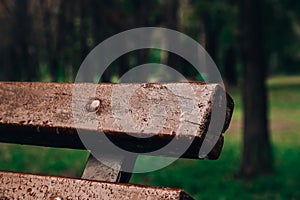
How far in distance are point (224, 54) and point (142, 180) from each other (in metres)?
23.3

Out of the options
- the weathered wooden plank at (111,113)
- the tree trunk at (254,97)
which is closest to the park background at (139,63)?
the tree trunk at (254,97)

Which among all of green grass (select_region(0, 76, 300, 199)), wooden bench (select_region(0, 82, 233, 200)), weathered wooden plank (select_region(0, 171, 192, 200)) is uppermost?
wooden bench (select_region(0, 82, 233, 200))

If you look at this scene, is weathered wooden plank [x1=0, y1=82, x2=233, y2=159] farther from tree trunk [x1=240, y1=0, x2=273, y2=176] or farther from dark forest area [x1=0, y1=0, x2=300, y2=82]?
tree trunk [x1=240, y1=0, x2=273, y2=176]

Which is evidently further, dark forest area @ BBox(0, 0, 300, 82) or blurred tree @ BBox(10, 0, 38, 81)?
dark forest area @ BBox(0, 0, 300, 82)

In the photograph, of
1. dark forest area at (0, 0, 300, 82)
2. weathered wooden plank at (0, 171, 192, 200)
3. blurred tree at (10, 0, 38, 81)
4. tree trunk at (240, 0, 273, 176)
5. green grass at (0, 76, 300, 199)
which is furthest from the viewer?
tree trunk at (240, 0, 273, 176)

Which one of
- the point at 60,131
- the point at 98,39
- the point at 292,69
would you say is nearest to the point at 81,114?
the point at 60,131

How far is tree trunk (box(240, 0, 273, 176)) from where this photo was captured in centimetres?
975

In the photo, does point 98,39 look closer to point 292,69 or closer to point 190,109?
point 190,109

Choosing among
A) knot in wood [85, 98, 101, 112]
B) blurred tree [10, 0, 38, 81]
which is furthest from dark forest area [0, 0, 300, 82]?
knot in wood [85, 98, 101, 112]

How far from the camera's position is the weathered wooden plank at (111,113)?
1661mm

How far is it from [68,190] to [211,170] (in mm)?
8711

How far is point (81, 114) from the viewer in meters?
1.80

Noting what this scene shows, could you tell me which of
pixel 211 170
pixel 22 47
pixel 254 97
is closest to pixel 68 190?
pixel 22 47

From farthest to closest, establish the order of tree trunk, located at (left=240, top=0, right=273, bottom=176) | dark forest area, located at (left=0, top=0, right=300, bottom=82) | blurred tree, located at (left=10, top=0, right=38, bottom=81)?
tree trunk, located at (left=240, top=0, right=273, bottom=176) < dark forest area, located at (left=0, top=0, right=300, bottom=82) < blurred tree, located at (left=10, top=0, right=38, bottom=81)
